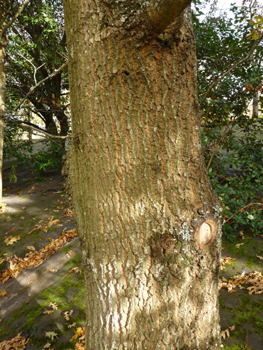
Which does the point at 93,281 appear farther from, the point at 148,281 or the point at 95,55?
the point at 95,55

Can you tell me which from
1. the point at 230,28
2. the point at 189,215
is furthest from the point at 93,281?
the point at 230,28

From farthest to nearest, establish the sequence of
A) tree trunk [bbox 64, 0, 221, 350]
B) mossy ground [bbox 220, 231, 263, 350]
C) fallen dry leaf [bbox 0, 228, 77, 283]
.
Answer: fallen dry leaf [bbox 0, 228, 77, 283]
mossy ground [bbox 220, 231, 263, 350]
tree trunk [bbox 64, 0, 221, 350]

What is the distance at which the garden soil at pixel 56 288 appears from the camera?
8.87 ft

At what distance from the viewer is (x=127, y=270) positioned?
4.53 feet

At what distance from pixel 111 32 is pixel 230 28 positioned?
555 centimetres

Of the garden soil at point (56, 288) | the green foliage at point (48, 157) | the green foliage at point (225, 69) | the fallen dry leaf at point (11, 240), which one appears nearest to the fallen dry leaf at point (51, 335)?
the garden soil at point (56, 288)

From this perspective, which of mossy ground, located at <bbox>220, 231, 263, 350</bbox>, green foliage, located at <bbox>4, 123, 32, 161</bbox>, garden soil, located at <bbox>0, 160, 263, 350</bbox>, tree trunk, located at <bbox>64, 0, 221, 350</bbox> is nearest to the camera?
tree trunk, located at <bbox>64, 0, 221, 350</bbox>

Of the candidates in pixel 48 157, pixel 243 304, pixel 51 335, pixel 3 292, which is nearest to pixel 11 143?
pixel 48 157

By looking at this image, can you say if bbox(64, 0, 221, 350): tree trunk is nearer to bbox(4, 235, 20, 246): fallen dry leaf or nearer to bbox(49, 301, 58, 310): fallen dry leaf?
bbox(49, 301, 58, 310): fallen dry leaf

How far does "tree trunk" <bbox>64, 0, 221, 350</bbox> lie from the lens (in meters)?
1.28

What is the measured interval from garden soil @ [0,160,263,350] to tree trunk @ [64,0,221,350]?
1.57 m

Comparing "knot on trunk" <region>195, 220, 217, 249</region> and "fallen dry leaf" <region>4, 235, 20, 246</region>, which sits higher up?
"knot on trunk" <region>195, 220, 217, 249</region>

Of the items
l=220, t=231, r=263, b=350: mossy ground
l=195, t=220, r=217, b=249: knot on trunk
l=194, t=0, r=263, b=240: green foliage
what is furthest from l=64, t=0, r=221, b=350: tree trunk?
l=194, t=0, r=263, b=240: green foliage

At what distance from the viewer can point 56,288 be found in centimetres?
358
